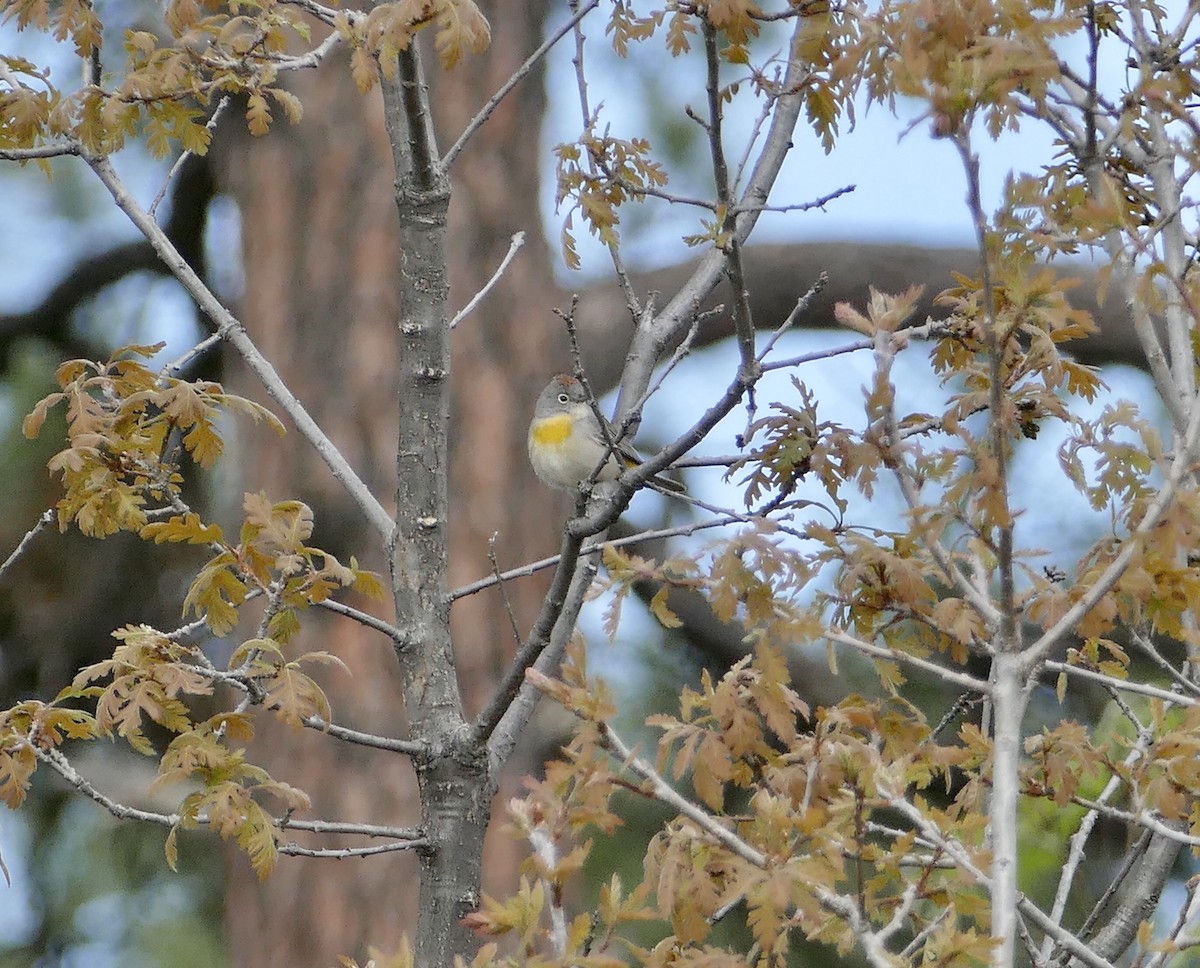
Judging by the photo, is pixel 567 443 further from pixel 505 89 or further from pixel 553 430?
pixel 505 89

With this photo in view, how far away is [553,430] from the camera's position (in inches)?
157

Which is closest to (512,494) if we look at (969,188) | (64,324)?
(64,324)

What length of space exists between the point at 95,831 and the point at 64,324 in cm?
214

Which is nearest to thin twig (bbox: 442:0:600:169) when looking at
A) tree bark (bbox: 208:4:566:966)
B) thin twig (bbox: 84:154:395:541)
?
thin twig (bbox: 84:154:395:541)

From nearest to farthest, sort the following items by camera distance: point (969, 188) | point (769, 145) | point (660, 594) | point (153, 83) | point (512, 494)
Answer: point (969, 188) < point (660, 594) < point (153, 83) < point (769, 145) < point (512, 494)

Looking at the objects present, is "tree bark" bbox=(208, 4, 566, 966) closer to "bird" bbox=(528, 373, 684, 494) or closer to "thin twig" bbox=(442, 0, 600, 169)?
"bird" bbox=(528, 373, 684, 494)

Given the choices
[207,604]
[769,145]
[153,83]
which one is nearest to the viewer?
[207,604]

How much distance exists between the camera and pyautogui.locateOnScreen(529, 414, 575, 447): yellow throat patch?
3.94 m

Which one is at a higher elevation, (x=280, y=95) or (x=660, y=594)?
(x=280, y=95)

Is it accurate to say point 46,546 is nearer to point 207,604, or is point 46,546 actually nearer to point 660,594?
point 207,604

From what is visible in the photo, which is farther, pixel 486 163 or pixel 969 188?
pixel 486 163

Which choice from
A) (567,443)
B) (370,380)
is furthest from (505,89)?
(370,380)

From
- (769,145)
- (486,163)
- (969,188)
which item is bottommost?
(969,188)

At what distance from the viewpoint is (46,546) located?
5.94 m
